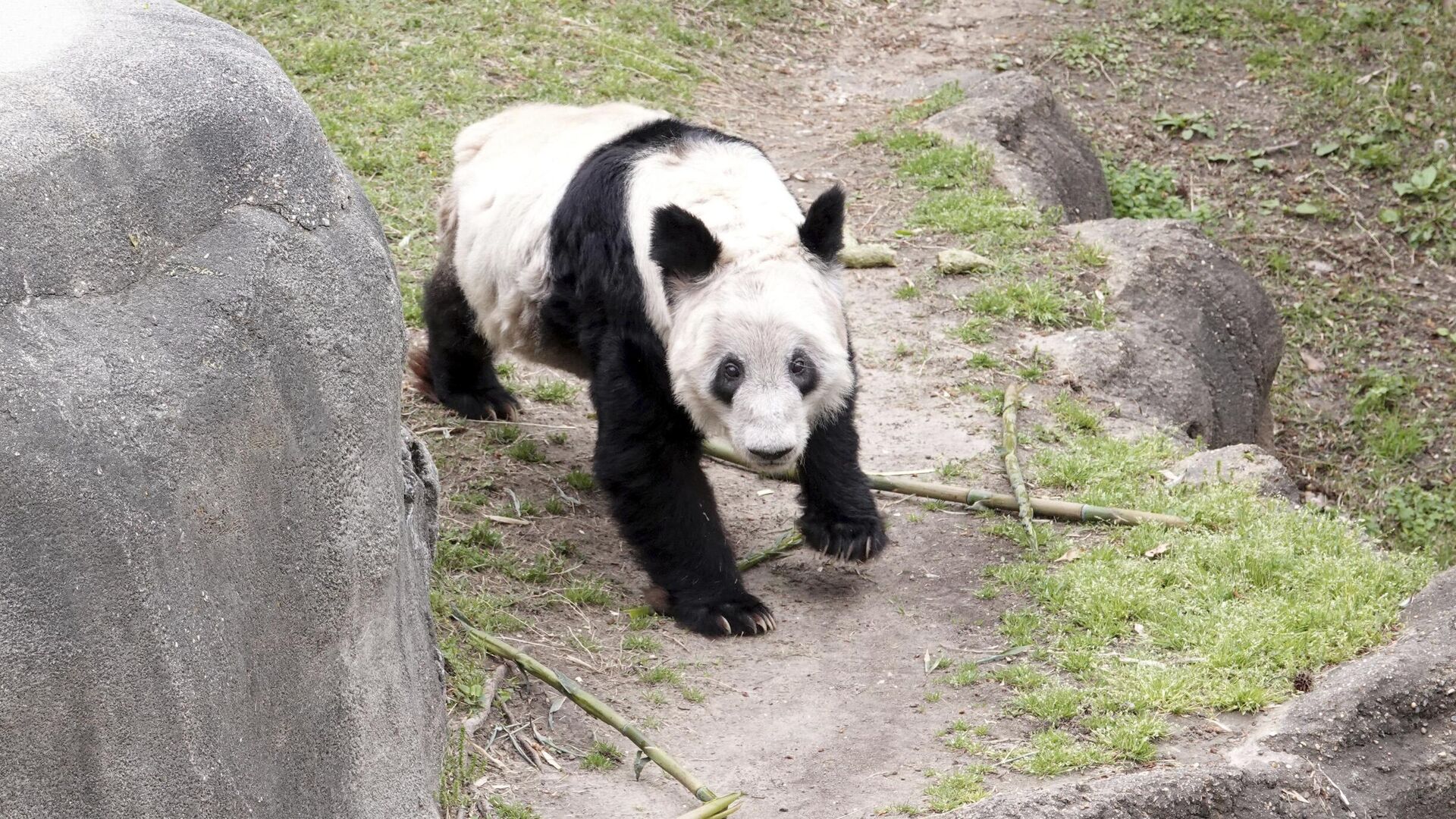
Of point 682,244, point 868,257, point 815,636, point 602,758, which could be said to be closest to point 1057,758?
point 815,636

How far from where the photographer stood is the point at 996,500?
20.8 ft

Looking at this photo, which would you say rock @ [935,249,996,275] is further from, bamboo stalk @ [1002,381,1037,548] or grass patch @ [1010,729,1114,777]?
grass patch @ [1010,729,1114,777]

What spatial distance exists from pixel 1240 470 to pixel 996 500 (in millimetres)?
1234

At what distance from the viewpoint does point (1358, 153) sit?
12.2 m

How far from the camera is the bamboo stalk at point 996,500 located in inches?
239

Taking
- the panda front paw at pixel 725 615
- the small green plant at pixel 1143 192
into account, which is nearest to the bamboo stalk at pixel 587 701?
the panda front paw at pixel 725 615

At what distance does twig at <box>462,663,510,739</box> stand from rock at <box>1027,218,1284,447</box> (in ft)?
12.7

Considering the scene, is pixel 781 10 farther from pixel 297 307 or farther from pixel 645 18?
pixel 297 307

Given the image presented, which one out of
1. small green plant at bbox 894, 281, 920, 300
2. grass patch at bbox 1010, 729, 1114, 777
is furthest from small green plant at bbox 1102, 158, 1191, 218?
grass patch at bbox 1010, 729, 1114, 777

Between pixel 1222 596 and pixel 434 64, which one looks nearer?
pixel 1222 596

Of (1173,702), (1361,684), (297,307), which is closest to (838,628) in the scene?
(1173,702)

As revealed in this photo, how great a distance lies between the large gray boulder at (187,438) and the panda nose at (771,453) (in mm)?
1517

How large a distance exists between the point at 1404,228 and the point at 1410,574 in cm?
714

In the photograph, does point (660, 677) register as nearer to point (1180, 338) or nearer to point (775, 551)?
point (775, 551)
